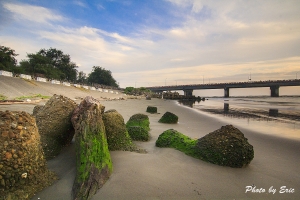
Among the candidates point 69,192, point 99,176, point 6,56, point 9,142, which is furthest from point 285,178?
point 6,56

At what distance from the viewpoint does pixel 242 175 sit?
3.29 metres

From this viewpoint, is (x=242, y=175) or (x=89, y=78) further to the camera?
(x=89, y=78)

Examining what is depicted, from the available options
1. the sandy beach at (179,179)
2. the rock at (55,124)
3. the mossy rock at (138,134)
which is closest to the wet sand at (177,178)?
the sandy beach at (179,179)

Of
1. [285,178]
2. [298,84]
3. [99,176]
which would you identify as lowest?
[285,178]

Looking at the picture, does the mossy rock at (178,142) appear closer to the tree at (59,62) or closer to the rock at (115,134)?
the rock at (115,134)

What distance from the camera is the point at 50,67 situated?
54.3 metres

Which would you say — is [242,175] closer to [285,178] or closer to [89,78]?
[285,178]

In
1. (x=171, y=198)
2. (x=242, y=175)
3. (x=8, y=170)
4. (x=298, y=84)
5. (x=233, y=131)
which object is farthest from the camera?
(x=298, y=84)

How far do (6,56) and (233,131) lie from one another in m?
46.6

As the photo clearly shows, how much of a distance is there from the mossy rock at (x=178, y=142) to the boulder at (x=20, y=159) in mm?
2741

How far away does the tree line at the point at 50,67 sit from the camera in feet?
130

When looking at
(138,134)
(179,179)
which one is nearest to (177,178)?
(179,179)

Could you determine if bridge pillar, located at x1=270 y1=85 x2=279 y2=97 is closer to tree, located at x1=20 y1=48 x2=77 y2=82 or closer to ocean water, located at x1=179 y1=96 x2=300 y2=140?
ocean water, located at x1=179 y1=96 x2=300 y2=140

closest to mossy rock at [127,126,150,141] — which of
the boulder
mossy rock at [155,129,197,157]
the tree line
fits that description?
mossy rock at [155,129,197,157]
